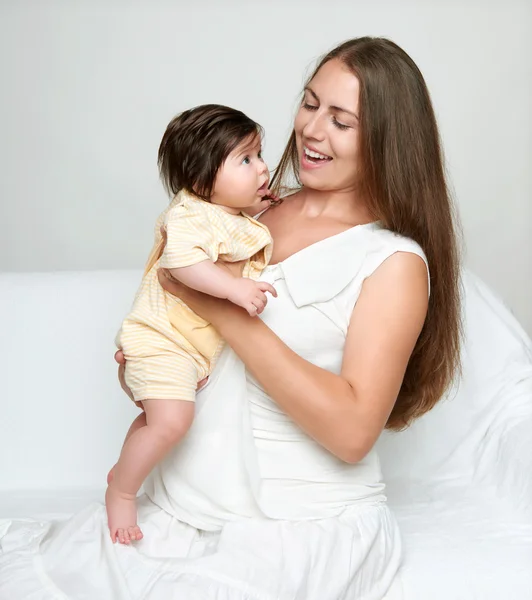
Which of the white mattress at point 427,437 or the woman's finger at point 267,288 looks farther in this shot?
the white mattress at point 427,437

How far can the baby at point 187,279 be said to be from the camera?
188cm

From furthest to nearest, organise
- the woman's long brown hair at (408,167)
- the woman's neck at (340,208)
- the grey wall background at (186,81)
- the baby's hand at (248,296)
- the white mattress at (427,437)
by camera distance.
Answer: the grey wall background at (186,81), the white mattress at (427,437), the woman's neck at (340,208), the woman's long brown hair at (408,167), the baby's hand at (248,296)

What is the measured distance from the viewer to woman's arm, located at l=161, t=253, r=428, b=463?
1895mm

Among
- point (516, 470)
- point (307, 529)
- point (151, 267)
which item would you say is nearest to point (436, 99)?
point (516, 470)

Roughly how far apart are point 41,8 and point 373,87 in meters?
2.43

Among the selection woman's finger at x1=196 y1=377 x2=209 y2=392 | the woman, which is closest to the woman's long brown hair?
the woman

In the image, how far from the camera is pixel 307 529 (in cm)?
195

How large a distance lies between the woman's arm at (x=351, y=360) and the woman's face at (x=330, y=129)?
0.25 m

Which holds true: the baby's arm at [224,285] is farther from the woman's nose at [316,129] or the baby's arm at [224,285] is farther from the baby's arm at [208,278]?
the woman's nose at [316,129]

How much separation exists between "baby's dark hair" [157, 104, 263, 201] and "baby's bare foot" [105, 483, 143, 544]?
2.13 feet

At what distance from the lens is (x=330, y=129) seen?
6.81ft

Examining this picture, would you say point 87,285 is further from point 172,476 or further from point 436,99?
point 436,99

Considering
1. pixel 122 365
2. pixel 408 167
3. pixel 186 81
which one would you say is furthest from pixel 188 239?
pixel 186 81

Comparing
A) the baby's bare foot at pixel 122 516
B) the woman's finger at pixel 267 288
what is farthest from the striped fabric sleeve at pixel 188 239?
the baby's bare foot at pixel 122 516
